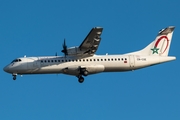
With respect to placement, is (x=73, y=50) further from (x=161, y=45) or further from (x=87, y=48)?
(x=161, y=45)

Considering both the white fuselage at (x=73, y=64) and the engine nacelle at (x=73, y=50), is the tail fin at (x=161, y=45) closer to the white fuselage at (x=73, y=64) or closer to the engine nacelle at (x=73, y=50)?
the white fuselage at (x=73, y=64)

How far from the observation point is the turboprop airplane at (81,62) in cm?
3594

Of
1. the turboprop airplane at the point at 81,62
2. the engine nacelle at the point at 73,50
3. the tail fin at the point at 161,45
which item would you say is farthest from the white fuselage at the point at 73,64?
the tail fin at the point at 161,45

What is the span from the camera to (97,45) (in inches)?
1399

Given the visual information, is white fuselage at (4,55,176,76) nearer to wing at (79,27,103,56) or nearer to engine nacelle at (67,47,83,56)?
engine nacelle at (67,47,83,56)

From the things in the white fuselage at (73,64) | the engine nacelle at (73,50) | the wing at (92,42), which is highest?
the wing at (92,42)

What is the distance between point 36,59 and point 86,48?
485cm

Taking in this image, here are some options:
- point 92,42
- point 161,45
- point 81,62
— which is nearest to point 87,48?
point 92,42

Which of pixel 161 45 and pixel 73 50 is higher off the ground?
pixel 161 45

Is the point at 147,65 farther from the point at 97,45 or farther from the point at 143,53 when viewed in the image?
the point at 97,45

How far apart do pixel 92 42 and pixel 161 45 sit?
8620mm

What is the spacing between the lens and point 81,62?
36.8 m

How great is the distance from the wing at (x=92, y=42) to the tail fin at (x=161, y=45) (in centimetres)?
508

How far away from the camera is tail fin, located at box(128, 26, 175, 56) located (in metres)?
39.1
